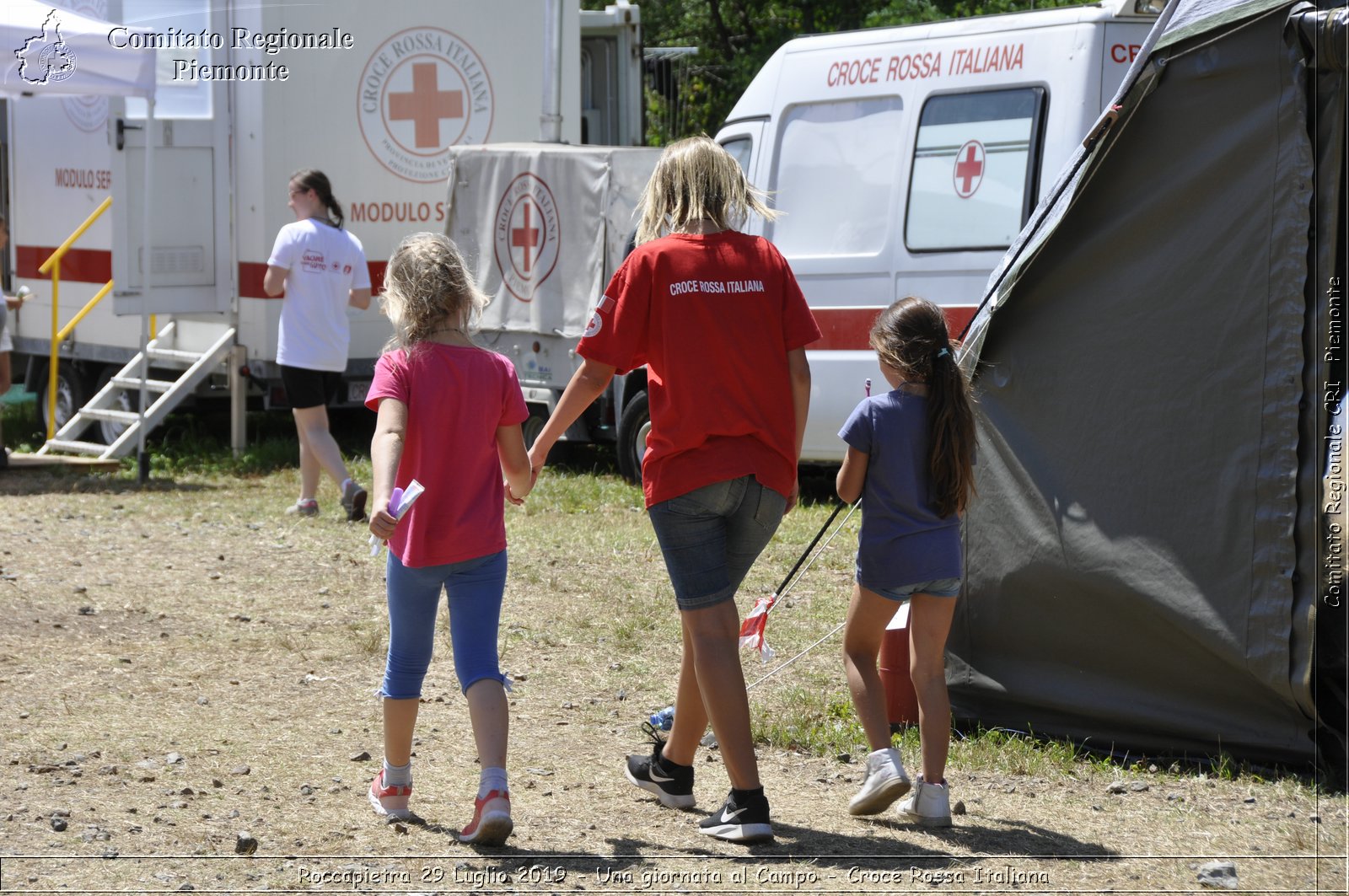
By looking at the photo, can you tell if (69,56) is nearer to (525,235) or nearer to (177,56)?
(177,56)

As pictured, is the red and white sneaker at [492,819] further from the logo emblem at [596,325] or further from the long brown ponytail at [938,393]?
the long brown ponytail at [938,393]

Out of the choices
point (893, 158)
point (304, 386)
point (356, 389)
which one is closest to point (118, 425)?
point (356, 389)

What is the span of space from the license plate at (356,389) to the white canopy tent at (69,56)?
7.94ft

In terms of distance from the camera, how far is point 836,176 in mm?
8297

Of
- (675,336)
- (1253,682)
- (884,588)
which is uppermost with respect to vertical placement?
(675,336)

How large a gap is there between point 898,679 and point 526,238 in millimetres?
6052

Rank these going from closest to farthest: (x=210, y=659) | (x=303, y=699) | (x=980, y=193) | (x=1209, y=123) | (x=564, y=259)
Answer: (x=1209, y=123) < (x=303, y=699) < (x=210, y=659) < (x=980, y=193) < (x=564, y=259)

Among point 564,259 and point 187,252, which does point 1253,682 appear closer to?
point 564,259

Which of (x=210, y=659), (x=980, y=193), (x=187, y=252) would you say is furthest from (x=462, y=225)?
(x=210, y=659)

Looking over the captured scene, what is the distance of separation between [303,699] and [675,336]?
2299mm

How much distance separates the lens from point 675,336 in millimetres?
3805

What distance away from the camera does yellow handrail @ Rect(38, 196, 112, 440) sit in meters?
10.8

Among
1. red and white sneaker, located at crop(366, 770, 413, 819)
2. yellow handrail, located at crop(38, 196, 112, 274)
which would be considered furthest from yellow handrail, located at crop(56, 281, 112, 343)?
red and white sneaker, located at crop(366, 770, 413, 819)

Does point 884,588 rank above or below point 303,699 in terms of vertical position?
above
